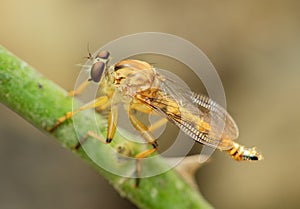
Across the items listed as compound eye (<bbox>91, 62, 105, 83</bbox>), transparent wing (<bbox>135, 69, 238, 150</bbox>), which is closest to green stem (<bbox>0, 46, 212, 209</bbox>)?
transparent wing (<bbox>135, 69, 238, 150</bbox>)

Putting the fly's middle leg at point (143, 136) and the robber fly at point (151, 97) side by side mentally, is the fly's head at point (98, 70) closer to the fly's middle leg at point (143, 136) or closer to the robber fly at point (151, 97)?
the robber fly at point (151, 97)

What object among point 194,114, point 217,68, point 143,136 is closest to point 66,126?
point 143,136

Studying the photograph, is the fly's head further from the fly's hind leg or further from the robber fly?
the fly's hind leg

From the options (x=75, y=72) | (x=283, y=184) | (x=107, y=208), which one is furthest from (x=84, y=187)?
(x=283, y=184)

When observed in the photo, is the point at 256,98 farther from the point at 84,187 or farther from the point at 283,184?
the point at 84,187

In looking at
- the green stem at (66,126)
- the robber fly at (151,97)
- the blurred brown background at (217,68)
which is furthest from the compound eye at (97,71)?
the blurred brown background at (217,68)
